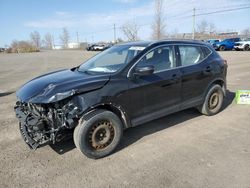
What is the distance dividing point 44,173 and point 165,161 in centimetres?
176

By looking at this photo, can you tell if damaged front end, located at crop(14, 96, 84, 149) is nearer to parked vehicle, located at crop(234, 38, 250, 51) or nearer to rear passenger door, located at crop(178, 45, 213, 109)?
rear passenger door, located at crop(178, 45, 213, 109)

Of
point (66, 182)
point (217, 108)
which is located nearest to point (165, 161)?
point (66, 182)

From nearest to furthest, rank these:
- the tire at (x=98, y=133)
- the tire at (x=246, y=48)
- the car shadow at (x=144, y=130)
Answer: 1. the tire at (x=98, y=133)
2. the car shadow at (x=144, y=130)
3. the tire at (x=246, y=48)

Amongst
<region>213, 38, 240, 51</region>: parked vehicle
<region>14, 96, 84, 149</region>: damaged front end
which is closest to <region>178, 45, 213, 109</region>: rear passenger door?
<region>14, 96, 84, 149</region>: damaged front end

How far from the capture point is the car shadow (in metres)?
4.07

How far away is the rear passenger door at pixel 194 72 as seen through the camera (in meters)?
4.69

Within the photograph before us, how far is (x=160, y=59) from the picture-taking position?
4387mm

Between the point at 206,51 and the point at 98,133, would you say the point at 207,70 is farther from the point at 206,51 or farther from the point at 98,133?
the point at 98,133

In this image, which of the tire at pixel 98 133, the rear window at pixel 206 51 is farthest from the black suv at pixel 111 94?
the rear window at pixel 206 51

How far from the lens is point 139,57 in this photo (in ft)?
13.3

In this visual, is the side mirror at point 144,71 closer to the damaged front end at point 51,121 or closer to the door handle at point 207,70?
the damaged front end at point 51,121

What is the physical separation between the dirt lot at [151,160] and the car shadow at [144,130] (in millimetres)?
17

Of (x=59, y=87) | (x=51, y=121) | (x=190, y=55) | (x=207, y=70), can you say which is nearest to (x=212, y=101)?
(x=207, y=70)

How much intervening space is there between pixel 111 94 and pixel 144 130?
140 centimetres
